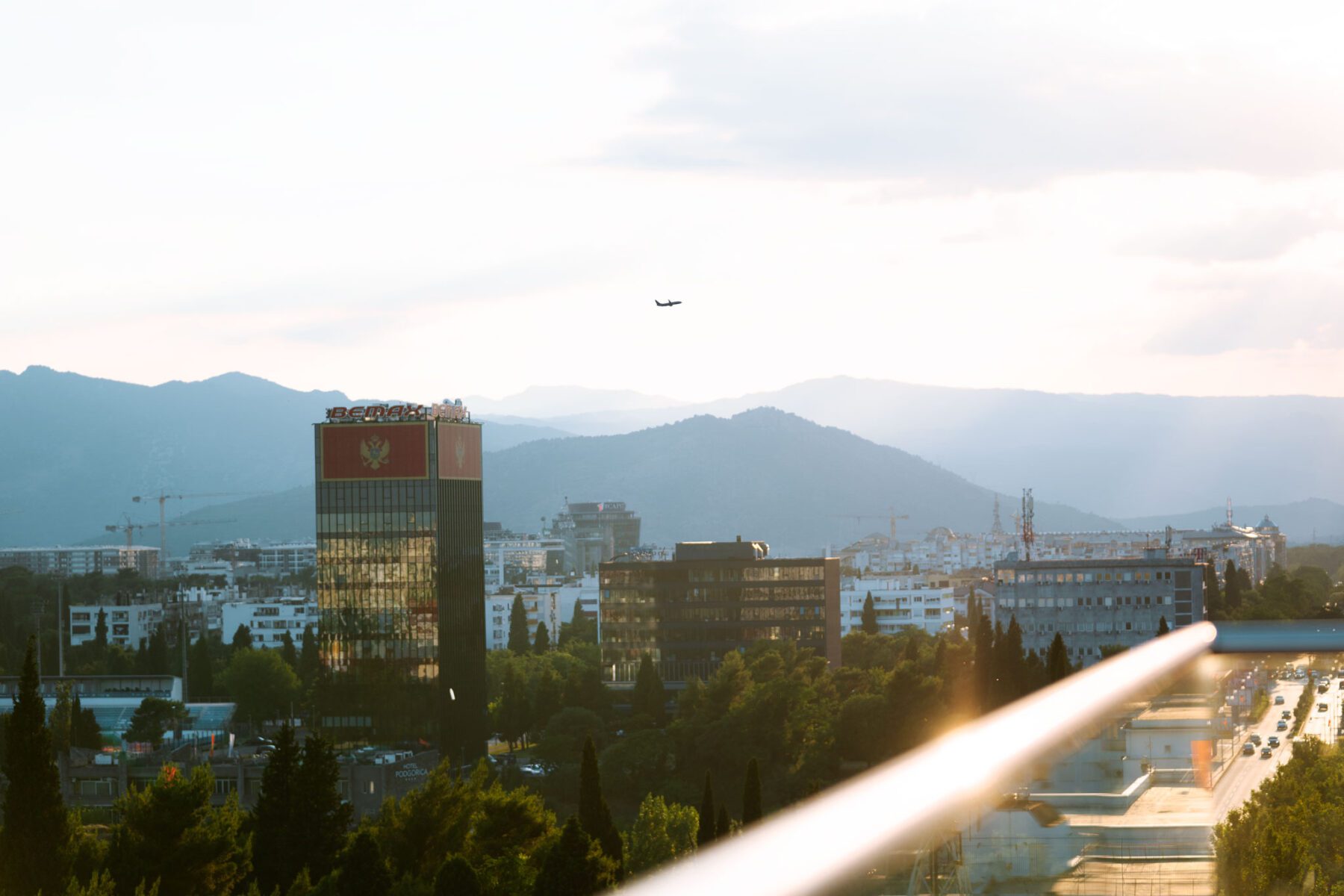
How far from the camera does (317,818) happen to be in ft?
154

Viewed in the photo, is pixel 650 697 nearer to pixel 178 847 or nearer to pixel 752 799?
pixel 752 799

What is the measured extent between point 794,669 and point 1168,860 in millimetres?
66513

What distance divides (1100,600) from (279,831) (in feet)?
361

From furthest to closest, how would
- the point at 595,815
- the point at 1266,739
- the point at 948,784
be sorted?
the point at 1266,739 < the point at 595,815 < the point at 948,784

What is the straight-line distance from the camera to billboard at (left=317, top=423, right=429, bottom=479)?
103562 mm

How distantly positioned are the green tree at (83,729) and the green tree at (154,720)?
2403 mm

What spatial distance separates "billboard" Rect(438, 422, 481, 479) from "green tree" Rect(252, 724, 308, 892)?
57.2 metres

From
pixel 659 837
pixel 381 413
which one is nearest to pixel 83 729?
pixel 381 413

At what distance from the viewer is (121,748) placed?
97.1m

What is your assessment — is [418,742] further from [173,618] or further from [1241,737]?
[173,618]

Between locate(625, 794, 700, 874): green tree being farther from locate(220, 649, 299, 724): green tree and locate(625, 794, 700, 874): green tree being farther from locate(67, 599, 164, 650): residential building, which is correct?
locate(67, 599, 164, 650): residential building

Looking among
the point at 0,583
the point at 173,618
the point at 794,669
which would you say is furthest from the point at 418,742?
the point at 0,583

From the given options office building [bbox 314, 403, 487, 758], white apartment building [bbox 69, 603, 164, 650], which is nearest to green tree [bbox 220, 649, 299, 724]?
office building [bbox 314, 403, 487, 758]

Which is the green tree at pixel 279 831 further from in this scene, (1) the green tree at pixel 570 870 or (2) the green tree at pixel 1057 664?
(2) the green tree at pixel 1057 664
